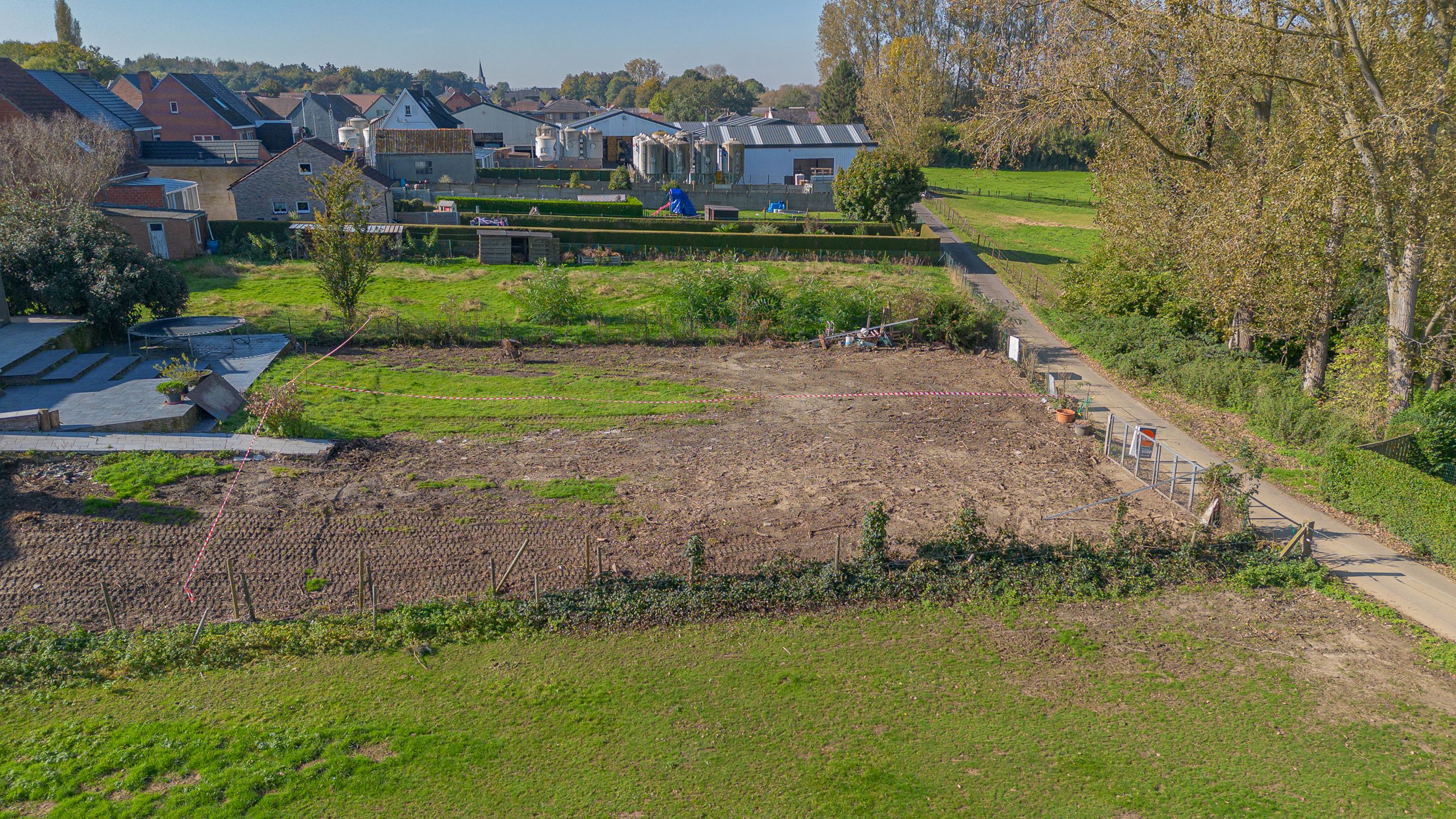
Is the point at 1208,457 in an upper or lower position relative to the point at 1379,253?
lower

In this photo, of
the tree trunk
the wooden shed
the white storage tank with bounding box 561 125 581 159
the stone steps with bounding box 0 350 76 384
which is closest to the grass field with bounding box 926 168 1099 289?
the tree trunk

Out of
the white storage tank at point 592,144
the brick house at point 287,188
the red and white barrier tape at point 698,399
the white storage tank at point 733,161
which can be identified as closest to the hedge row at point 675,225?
the brick house at point 287,188

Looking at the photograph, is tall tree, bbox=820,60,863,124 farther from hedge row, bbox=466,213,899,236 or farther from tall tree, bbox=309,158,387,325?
tall tree, bbox=309,158,387,325

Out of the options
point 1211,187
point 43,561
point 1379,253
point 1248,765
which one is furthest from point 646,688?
point 1211,187

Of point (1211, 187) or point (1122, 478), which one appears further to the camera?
point (1211, 187)

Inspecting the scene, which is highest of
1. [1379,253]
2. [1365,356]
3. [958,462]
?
[1379,253]

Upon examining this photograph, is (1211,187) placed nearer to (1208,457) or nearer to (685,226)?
(1208,457)
